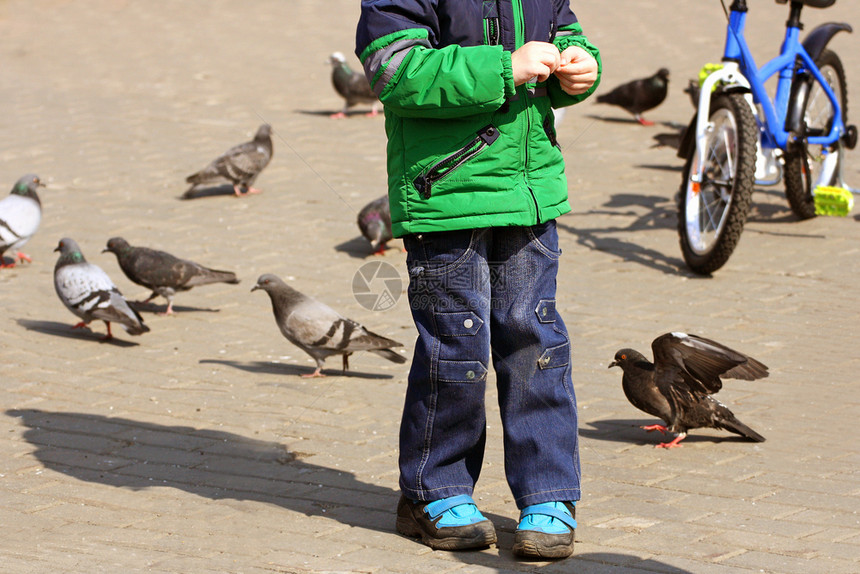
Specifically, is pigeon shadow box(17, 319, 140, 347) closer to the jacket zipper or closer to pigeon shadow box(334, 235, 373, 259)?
pigeon shadow box(334, 235, 373, 259)

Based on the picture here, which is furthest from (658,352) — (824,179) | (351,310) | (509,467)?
(824,179)

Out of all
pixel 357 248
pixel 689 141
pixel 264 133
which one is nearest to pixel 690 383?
pixel 689 141

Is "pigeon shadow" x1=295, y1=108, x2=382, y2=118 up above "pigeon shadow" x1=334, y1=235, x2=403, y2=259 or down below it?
above

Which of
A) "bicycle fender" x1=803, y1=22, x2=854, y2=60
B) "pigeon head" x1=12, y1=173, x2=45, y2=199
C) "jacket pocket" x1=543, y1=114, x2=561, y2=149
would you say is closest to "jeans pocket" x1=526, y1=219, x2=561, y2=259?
"jacket pocket" x1=543, y1=114, x2=561, y2=149

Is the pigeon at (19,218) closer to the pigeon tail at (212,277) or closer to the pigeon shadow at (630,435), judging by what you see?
the pigeon tail at (212,277)

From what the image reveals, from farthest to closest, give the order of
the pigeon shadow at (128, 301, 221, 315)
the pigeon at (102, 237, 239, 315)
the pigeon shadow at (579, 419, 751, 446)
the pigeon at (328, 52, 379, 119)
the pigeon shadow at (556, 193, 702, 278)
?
the pigeon at (328, 52, 379, 119) → the pigeon shadow at (556, 193, 702, 278) → the pigeon shadow at (128, 301, 221, 315) → the pigeon at (102, 237, 239, 315) → the pigeon shadow at (579, 419, 751, 446)

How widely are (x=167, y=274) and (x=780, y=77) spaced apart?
4847mm

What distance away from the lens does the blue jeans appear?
353 cm

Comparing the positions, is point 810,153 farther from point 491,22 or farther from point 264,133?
point 491,22

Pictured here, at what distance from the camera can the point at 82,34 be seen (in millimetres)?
20172

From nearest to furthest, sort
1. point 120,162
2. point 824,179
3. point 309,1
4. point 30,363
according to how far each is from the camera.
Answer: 1. point 30,363
2. point 824,179
3. point 120,162
4. point 309,1

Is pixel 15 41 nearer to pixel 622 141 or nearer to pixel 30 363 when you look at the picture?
pixel 622 141

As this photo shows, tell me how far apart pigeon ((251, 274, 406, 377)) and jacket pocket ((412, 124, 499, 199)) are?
106 inches

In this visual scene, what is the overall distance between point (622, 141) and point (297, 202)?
423 cm
